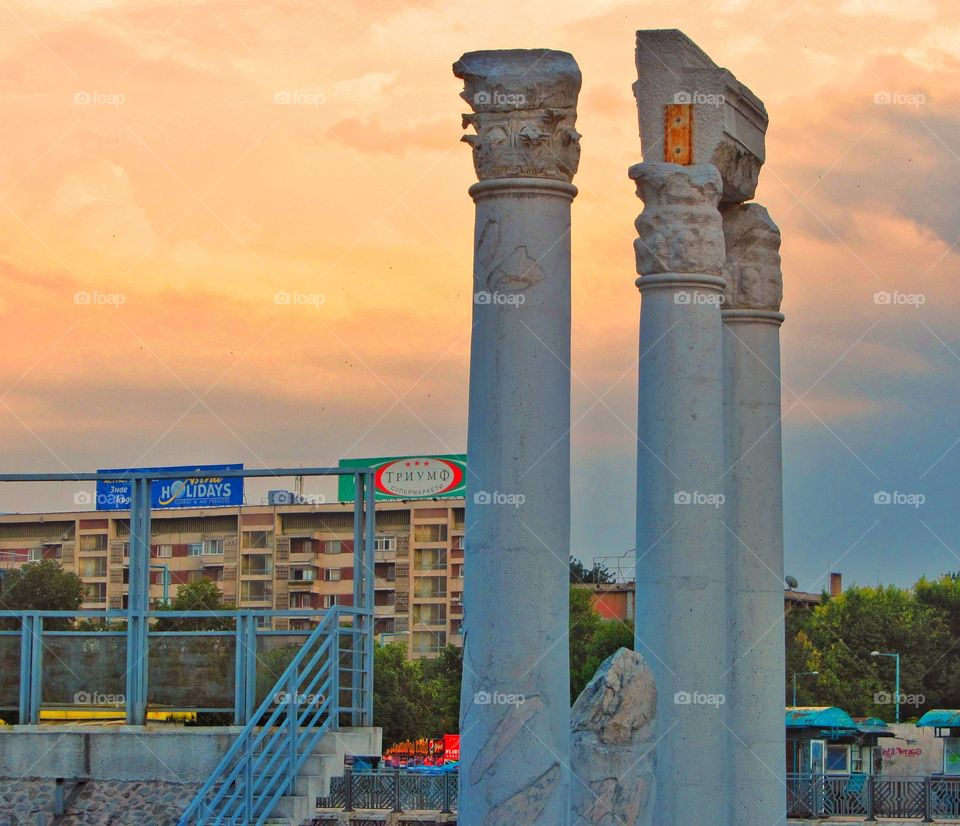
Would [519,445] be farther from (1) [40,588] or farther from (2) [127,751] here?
(1) [40,588]

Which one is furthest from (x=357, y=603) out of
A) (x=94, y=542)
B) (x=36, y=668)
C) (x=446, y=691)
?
(x=446, y=691)

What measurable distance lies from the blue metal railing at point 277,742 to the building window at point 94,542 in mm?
4258

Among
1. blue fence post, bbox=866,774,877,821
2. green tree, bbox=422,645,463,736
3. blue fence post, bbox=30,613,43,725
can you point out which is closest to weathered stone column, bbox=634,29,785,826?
blue fence post, bbox=30,613,43,725

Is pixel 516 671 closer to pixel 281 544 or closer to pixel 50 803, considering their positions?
pixel 50 803

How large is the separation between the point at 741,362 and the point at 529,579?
9.95 meters

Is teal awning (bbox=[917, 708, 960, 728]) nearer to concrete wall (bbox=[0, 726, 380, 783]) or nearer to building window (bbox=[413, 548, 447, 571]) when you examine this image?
concrete wall (bbox=[0, 726, 380, 783])

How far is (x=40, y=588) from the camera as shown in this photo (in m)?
26.0

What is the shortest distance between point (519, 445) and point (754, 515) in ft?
30.6

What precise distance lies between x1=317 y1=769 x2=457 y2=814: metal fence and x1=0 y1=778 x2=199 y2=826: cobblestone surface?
19407 millimetres

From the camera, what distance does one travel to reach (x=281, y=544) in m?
94.2

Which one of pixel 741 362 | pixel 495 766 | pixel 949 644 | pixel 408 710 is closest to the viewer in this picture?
pixel 495 766

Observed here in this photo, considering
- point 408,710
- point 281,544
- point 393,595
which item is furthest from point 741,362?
point 393,595

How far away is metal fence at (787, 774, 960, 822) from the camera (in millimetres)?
49031

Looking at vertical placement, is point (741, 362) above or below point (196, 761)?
above
